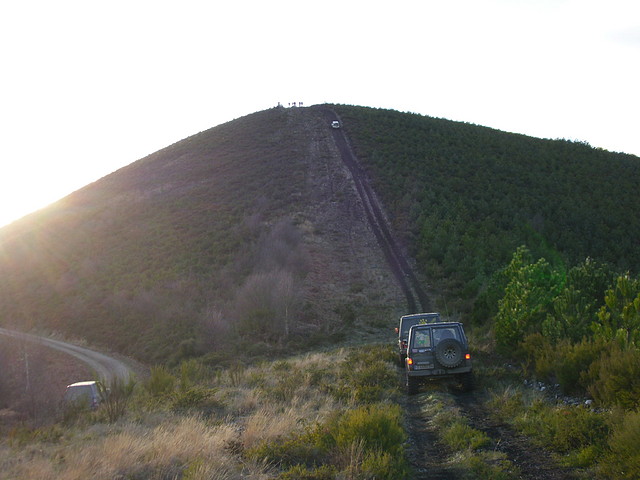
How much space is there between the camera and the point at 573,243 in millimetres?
39844

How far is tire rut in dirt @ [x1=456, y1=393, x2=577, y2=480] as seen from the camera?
735cm

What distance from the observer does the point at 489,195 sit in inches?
1932

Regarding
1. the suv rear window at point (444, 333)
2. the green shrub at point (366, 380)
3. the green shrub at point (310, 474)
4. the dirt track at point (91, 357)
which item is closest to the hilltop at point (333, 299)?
the green shrub at point (310, 474)

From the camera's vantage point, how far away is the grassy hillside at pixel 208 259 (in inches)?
1244

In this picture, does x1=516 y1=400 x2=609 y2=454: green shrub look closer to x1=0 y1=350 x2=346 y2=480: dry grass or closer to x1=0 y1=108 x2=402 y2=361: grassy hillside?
x1=0 y1=350 x2=346 y2=480: dry grass

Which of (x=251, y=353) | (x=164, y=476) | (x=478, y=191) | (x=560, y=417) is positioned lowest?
(x=251, y=353)

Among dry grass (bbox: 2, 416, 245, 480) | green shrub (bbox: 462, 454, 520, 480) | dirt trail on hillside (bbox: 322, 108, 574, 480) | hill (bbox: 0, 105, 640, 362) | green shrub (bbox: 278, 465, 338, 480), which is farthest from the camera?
hill (bbox: 0, 105, 640, 362)

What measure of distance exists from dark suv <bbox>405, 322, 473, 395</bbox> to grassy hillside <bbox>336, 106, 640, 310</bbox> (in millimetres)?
17464

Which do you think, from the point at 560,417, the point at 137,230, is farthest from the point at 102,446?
the point at 137,230

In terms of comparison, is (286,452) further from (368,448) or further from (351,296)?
(351,296)

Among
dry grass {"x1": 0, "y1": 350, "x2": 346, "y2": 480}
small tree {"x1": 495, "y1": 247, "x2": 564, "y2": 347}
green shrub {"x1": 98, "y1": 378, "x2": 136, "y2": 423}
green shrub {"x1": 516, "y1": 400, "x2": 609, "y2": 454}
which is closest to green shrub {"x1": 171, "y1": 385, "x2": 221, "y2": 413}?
dry grass {"x1": 0, "y1": 350, "x2": 346, "y2": 480}

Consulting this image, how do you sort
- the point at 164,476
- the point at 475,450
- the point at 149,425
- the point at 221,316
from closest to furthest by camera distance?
the point at 164,476 < the point at 475,450 < the point at 149,425 < the point at 221,316

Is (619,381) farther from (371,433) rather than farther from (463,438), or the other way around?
(371,433)

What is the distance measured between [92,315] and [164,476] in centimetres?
3426
